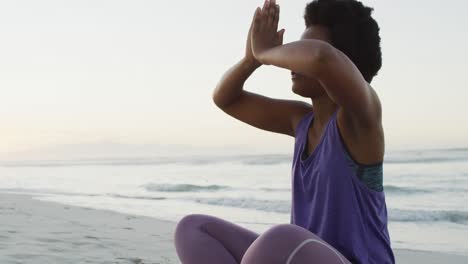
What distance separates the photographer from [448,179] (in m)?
14.5

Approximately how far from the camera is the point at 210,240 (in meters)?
2.41

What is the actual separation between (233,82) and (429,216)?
671cm

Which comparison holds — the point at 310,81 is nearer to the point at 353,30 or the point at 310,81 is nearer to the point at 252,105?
the point at 353,30

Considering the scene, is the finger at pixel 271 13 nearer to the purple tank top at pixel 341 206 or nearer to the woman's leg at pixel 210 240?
the purple tank top at pixel 341 206

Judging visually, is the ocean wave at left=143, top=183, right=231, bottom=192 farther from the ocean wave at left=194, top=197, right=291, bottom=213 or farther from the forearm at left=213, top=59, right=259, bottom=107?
the forearm at left=213, top=59, right=259, bottom=107

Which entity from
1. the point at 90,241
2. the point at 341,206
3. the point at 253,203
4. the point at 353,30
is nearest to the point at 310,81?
the point at 353,30

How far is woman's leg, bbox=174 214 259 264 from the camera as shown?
7.77ft

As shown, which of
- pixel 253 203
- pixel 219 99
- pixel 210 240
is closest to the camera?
pixel 210 240

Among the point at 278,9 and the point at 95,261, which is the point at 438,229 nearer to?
the point at 95,261

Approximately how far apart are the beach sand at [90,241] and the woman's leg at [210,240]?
2.44 meters

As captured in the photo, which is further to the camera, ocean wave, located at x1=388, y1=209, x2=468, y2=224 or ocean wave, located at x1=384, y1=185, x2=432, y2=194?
ocean wave, located at x1=384, y1=185, x2=432, y2=194

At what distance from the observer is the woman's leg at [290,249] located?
179 centimetres

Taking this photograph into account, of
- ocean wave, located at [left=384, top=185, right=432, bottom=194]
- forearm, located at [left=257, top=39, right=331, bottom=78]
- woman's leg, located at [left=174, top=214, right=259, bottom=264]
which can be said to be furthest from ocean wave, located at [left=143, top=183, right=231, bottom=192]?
forearm, located at [left=257, top=39, right=331, bottom=78]

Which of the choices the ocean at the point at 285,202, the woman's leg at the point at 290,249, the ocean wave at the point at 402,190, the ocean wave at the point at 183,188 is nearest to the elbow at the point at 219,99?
the woman's leg at the point at 290,249
